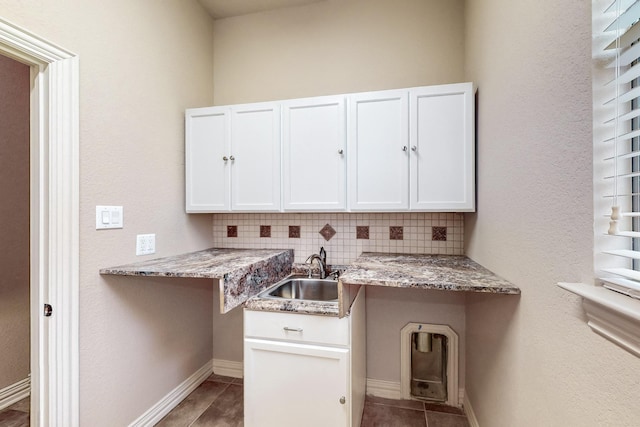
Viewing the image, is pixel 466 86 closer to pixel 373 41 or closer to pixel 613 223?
pixel 373 41

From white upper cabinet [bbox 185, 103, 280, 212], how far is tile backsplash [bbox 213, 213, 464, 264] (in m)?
0.34

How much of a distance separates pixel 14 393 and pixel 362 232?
2.63 meters

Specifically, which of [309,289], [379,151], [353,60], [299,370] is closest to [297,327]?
[299,370]

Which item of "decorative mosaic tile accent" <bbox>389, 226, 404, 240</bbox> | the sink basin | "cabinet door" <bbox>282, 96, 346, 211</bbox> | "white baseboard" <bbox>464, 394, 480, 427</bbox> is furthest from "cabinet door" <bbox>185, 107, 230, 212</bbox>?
"white baseboard" <bbox>464, 394, 480, 427</bbox>

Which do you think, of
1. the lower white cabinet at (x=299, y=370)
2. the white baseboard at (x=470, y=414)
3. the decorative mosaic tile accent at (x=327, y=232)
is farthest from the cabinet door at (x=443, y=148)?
the white baseboard at (x=470, y=414)

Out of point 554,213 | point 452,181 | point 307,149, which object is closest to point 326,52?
point 307,149

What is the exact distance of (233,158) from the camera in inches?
82.4

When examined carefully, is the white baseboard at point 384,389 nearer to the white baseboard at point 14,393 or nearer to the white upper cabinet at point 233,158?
the white upper cabinet at point 233,158

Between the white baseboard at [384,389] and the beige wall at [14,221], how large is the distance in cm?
246

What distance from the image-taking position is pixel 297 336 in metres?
1.48

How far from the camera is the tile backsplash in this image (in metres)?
2.11

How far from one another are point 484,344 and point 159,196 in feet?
7.10

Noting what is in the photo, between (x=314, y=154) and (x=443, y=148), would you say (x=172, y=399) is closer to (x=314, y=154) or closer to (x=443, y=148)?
(x=314, y=154)

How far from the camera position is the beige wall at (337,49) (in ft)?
6.80
